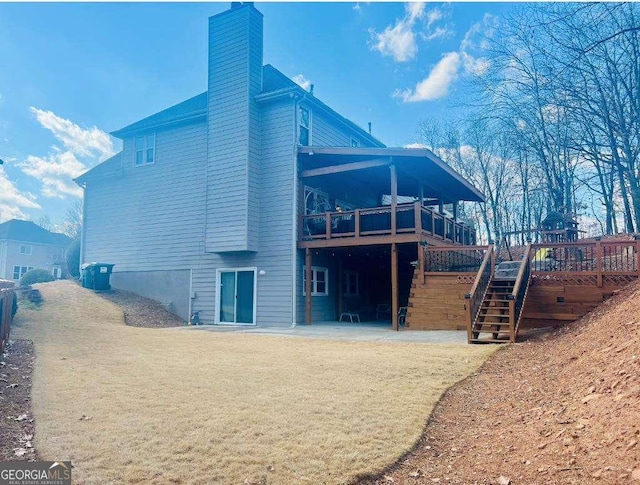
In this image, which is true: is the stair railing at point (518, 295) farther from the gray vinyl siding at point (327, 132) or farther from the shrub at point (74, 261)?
the shrub at point (74, 261)

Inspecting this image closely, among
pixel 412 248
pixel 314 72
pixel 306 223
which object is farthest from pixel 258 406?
pixel 314 72

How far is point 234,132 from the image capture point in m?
15.5

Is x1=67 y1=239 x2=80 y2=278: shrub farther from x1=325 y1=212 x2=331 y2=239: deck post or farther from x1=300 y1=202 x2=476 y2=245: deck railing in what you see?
x1=325 y1=212 x2=331 y2=239: deck post

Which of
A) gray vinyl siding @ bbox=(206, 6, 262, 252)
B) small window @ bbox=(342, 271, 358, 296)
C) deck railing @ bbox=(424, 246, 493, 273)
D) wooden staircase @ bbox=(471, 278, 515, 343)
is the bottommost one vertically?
wooden staircase @ bbox=(471, 278, 515, 343)

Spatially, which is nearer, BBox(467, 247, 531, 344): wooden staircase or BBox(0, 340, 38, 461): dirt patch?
BBox(0, 340, 38, 461): dirt patch

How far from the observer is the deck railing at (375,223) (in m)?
13.8

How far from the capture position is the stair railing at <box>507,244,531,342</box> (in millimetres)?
9078

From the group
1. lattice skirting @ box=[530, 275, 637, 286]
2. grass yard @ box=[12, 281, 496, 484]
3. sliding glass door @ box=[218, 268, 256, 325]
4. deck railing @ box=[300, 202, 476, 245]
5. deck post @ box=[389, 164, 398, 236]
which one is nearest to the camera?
grass yard @ box=[12, 281, 496, 484]

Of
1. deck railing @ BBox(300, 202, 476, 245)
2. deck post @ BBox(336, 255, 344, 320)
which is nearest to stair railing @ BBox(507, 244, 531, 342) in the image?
deck railing @ BBox(300, 202, 476, 245)

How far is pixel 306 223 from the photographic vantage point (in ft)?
50.5

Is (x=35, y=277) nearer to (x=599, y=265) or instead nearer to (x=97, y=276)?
(x=97, y=276)

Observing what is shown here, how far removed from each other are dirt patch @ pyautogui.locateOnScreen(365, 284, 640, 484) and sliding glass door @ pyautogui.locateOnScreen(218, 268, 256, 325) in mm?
10185

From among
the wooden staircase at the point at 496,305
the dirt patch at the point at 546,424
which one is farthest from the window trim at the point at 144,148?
the dirt patch at the point at 546,424

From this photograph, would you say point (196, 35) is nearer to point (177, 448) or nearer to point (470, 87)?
point (470, 87)
